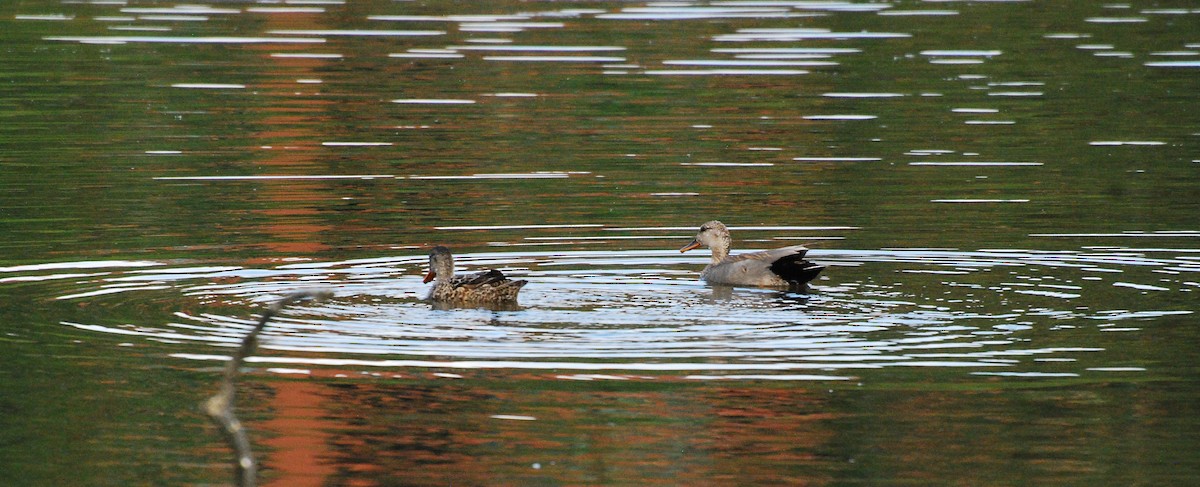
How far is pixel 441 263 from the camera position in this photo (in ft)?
43.8

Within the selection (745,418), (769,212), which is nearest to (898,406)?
(745,418)

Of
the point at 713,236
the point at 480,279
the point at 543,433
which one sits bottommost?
the point at 543,433

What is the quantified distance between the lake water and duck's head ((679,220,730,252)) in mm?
368

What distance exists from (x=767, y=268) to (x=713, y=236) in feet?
3.09

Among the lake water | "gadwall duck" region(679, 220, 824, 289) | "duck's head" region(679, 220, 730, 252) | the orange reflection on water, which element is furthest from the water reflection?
the orange reflection on water

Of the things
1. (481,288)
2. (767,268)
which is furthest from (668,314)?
(767,268)

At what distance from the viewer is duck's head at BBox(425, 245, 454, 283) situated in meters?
13.3

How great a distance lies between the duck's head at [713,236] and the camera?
15.2 m

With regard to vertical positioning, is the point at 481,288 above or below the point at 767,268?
above

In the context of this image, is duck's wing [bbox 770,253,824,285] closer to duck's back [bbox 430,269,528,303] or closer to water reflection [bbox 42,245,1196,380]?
water reflection [bbox 42,245,1196,380]

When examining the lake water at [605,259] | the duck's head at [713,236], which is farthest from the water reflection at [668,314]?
the duck's head at [713,236]

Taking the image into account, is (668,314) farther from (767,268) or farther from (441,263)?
(767,268)

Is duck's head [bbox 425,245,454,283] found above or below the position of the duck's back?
above

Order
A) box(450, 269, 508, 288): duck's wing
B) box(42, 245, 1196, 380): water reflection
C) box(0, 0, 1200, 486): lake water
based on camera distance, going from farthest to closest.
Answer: box(450, 269, 508, 288): duck's wing → box(42, 245, 1196, 380): water reflection → box(0, 0, 1200, 486): lake water
